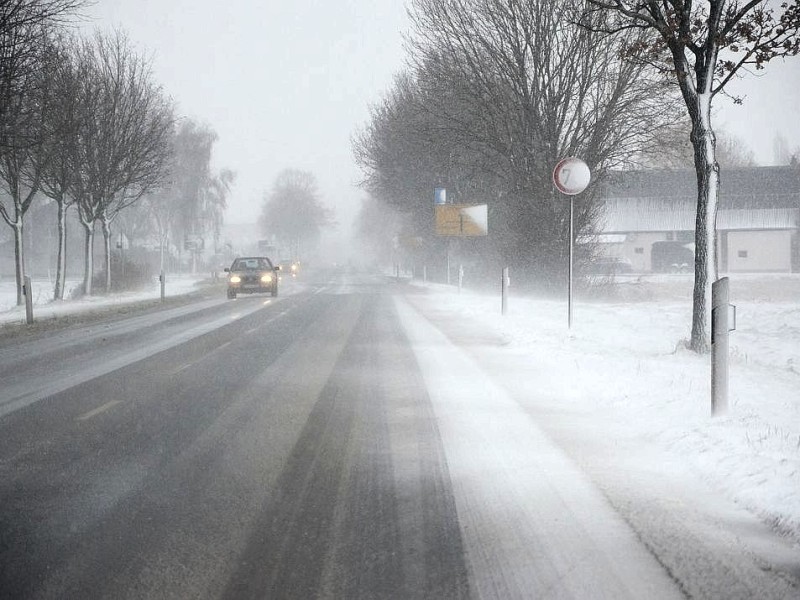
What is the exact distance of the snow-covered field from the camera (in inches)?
175

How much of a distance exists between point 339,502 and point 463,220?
2511cm

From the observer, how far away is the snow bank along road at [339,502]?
3027 mm

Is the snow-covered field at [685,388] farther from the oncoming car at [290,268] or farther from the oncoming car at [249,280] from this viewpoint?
the oncoming car at [290,268]

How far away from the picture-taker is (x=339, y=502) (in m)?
4.04

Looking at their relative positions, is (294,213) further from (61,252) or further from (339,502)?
(339,502)

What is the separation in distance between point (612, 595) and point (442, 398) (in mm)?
4400

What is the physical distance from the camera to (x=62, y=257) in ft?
90.7

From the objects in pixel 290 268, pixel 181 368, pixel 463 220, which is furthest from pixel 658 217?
pixel 181 368

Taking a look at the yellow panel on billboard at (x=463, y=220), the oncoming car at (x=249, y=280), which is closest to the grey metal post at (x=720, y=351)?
the yellow panel on billboard at (x=463, y=220)

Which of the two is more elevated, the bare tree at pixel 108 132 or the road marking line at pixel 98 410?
the bare tree at pixel 108 132

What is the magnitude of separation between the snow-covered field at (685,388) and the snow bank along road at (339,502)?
15.6 inches

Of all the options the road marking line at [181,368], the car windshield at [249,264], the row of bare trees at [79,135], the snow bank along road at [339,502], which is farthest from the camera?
the car windshield at [249,264]

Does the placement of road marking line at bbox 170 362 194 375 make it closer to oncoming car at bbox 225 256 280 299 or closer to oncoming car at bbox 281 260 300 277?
oncoming car at bbox 225 256 280 299

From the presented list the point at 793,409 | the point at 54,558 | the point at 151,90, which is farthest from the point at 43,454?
the point at 151,90
